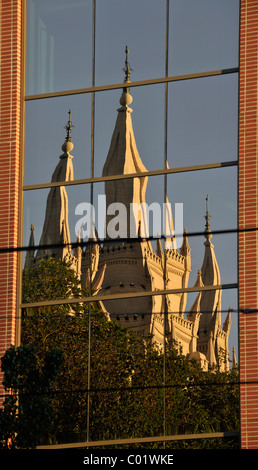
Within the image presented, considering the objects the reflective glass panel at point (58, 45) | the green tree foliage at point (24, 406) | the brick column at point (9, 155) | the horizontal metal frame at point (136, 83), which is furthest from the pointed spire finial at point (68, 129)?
the green tree foliage at point (24, 406)

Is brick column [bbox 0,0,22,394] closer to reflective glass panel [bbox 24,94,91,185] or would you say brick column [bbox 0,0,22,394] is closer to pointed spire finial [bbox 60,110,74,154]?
reflective glass panel [bbox 24,94,91,185]

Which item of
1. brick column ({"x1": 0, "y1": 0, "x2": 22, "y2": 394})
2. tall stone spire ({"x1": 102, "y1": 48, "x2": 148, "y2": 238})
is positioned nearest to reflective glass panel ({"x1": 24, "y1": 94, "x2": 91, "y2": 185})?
brick column ({"x1": 0, "y1": 0, "x2": 22, "y2": 394})

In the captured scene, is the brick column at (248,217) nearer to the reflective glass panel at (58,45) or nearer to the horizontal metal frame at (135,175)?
the horizontal metal frame at (135,175)

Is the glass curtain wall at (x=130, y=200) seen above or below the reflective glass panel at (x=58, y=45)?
below

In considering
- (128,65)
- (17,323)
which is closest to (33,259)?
(17,323)

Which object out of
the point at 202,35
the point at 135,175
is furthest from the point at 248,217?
the point at 202,35

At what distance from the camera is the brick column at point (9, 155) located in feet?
75.3

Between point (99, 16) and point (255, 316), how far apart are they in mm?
7714

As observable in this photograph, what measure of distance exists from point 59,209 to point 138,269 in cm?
227

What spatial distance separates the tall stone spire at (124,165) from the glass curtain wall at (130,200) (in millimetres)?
43

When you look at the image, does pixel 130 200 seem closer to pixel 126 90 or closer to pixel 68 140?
pixel 68 140

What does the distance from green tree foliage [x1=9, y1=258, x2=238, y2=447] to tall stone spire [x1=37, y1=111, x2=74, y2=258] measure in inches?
23.2
